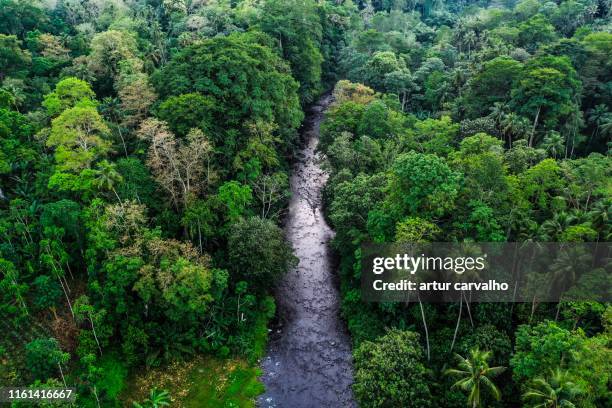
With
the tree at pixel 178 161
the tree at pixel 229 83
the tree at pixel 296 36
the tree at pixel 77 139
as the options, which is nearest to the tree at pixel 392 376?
the tree at pixel 178 161

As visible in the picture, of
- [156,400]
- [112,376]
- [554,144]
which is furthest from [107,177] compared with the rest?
[554,144]

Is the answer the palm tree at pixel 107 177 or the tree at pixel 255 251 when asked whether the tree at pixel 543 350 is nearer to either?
the tree at pixel 255 251

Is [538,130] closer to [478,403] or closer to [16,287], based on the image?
[478,403]

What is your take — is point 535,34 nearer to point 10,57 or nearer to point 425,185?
point 425,185

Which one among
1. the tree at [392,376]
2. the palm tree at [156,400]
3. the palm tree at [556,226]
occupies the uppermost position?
the palm tree at [556,226]

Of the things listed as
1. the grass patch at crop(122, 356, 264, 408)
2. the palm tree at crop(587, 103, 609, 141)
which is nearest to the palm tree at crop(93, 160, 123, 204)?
the grass patch at crop(122, 356, 264, 408)
